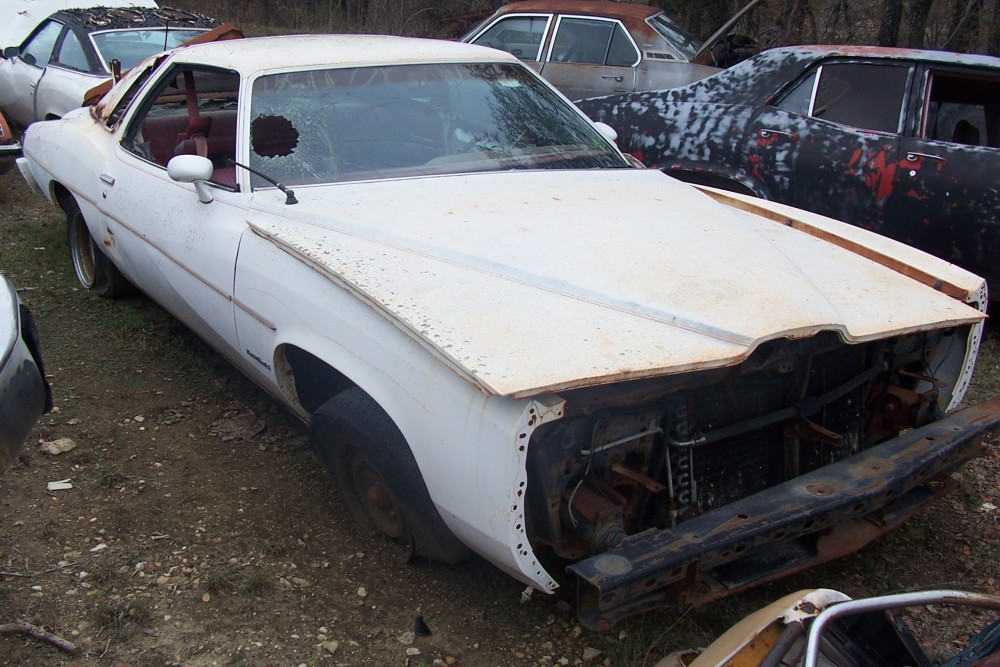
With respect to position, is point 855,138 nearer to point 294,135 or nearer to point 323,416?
point 294,135

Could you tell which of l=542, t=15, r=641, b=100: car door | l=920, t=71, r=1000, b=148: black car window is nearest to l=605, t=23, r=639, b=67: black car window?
l=542, t=15, r=641, b=100: car door

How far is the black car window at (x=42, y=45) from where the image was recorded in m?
8.05

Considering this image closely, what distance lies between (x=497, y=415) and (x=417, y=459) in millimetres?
378

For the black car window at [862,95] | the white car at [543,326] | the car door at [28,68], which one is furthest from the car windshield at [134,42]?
the black car window at [862,95]

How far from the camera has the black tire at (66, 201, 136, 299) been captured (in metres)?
4.84

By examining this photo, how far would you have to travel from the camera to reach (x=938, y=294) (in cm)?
301

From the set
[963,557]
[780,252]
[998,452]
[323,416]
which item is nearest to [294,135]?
[323,416]

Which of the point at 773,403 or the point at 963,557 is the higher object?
the point at 773,403

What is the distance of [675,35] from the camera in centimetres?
860

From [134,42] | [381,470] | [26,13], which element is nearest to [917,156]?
[381,470]

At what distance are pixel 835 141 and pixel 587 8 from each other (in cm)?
430

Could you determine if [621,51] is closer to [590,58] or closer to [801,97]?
[590,58]

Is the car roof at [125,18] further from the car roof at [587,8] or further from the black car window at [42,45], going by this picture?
the car roof at [587,8]

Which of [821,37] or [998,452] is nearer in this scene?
[998,452]
